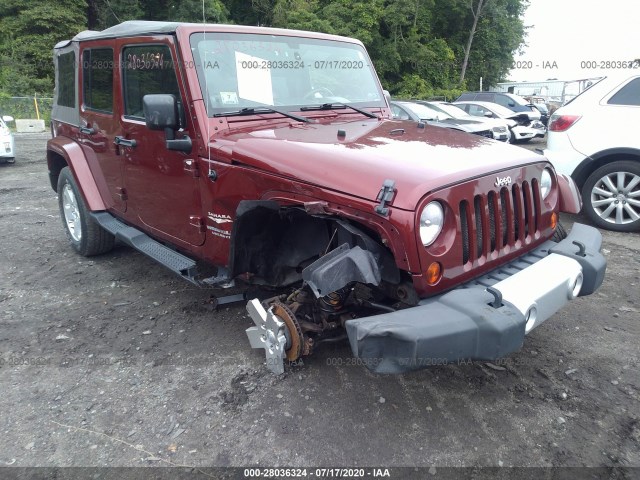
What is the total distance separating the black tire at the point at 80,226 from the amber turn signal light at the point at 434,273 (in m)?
3.62

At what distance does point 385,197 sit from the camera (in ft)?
7.71

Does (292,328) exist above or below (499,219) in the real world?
below

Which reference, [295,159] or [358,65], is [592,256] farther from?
[358,65]

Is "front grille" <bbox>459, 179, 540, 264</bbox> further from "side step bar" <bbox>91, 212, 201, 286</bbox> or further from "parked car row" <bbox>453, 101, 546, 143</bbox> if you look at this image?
"parked car row" <bbox>453, 101, 546, 143</bbox>

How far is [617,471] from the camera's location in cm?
242

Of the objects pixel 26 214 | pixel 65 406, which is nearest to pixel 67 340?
pixel 65 406

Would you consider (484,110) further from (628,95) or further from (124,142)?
(124,142)

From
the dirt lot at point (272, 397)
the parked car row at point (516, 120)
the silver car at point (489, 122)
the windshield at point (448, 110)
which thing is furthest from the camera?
the parked car row at point (516, 120)

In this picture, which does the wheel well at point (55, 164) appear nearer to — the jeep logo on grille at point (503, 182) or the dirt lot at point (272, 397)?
the dirt lot at point (272, 397)

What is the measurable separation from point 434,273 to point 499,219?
0.57 meters

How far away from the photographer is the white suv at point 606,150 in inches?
233

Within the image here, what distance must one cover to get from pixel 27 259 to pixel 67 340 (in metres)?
2.17

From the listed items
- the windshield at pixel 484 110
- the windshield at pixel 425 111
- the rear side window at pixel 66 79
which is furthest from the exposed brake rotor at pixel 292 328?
the windshield at pixel 484 110

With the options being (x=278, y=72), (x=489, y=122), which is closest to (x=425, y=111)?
(x=489, y=122)
